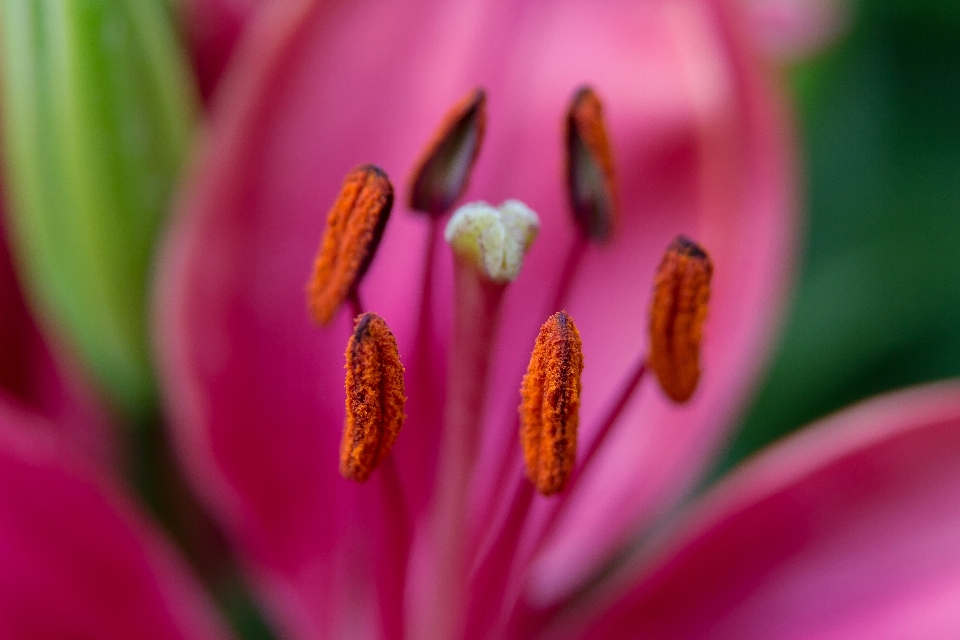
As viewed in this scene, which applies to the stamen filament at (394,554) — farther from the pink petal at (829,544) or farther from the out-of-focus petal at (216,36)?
the out-of-focus petal at (216,36)

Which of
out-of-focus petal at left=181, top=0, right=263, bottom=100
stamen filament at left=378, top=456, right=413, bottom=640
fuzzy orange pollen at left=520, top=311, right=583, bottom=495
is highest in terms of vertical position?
out-of-focus petal at left=181, top=0, right=263, bottom=100

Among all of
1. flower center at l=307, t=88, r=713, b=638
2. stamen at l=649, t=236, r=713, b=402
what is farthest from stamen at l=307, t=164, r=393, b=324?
stamen at l=649, t=236, r=713, b=402

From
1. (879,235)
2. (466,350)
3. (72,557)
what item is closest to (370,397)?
(466,350)

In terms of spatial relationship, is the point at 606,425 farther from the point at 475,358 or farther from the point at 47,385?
the point at 47,385

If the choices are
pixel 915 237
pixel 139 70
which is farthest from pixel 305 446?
pixel 915 237

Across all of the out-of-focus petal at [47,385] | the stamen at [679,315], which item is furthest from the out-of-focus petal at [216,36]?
the stamen at [679,315]

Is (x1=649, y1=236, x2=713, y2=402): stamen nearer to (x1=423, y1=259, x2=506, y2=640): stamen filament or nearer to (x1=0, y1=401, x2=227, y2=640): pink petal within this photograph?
(x1=423, y1=259, x2=506, y2=640): stamen filament

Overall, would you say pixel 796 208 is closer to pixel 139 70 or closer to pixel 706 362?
pixel 706 362
